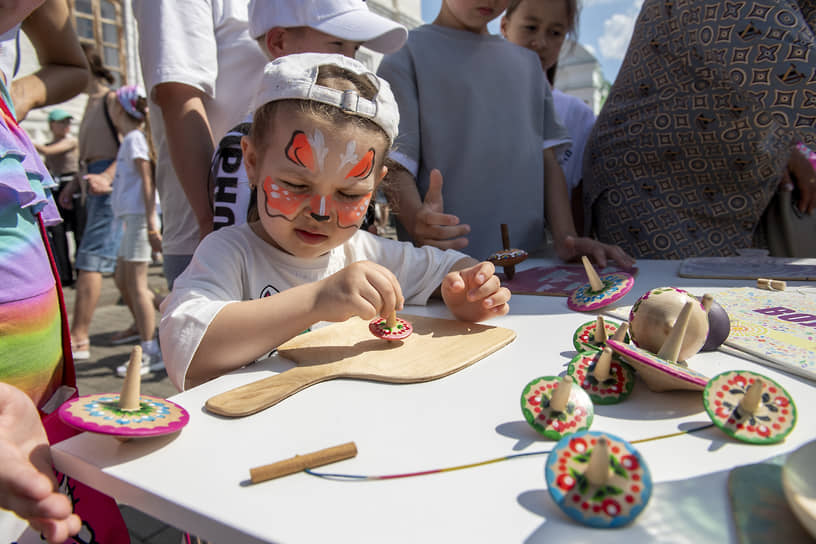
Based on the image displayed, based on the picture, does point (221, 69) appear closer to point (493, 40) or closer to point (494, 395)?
point (493, 40)

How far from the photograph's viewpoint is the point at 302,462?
51cm

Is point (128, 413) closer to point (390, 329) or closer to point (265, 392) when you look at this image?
point (265, 392)

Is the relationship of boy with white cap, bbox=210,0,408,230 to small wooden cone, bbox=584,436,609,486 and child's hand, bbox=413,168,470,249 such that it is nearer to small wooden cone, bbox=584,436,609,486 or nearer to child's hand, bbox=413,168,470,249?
child's hand, bbox=413,168,470,249

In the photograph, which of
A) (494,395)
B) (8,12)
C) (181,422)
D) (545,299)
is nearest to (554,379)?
(494,395)

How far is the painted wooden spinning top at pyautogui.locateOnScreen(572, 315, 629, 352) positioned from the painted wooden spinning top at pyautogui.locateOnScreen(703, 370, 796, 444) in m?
0.20

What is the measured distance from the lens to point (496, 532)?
42 centimetres

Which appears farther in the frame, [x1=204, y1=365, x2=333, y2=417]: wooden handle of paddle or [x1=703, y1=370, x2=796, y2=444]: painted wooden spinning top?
[x1=204, y1=365, x2=333, y2=417]: wooden handle of paddle

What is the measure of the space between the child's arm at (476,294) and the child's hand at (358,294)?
20cm

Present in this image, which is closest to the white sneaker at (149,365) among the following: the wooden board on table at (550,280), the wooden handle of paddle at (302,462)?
the wooden board on table at (550,280)

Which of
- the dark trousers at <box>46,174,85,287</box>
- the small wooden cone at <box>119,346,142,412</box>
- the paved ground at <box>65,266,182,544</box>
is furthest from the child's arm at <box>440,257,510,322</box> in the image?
the dark trousers at <box>46,174,85,287</box>

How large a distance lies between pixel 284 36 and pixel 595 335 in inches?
39.5

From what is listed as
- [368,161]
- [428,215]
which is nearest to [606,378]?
[368,161]

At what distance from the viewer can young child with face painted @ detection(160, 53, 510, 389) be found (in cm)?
84

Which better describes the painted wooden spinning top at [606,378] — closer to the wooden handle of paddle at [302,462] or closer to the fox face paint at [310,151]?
the wooden handle of paddle at [302,462]
